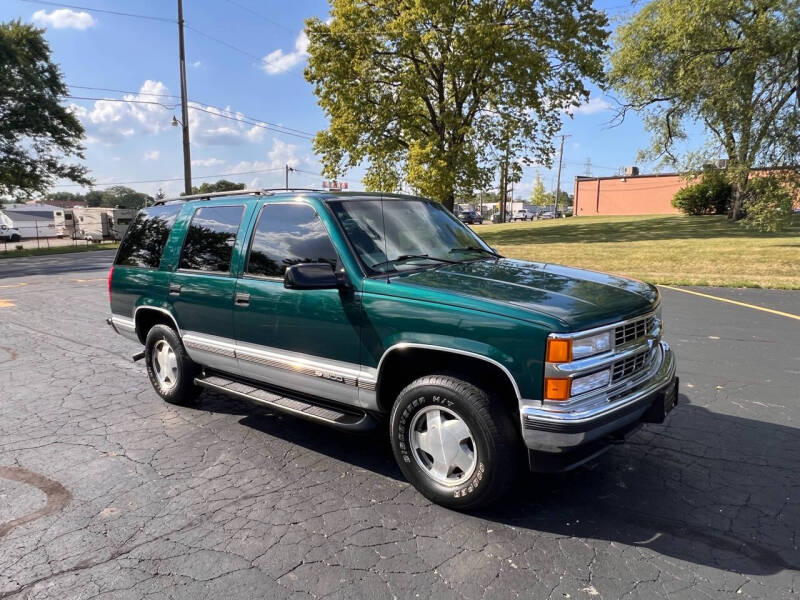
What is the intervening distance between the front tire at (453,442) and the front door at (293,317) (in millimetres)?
474

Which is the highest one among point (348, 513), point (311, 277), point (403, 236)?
point (403, 236)

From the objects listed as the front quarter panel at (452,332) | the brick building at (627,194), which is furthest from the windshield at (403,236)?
the brick building at (627,194)

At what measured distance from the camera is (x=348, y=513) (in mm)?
3236

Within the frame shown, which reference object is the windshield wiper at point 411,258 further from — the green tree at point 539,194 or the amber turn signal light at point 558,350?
the green tree at point 539,194

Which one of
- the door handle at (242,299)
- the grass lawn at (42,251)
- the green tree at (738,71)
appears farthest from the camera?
the grass lawn at (42,251)

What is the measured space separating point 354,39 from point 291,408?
26441 millimetres

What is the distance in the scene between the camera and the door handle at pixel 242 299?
4.10 metres

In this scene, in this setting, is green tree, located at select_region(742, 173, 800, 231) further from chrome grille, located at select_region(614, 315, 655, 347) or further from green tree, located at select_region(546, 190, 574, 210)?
green tree, located at select_region(546, 190, 574, 210)

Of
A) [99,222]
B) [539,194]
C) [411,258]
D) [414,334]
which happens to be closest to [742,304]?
[411,258]

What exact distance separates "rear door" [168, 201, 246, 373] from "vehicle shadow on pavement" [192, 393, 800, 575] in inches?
30.3

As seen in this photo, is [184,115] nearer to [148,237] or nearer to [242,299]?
[148,237]

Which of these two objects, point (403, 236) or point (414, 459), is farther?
point (403, 236)

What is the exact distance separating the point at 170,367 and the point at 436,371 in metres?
2.89

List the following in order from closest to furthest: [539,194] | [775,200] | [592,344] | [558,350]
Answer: [558,350] → [592,344] → [775,200] → [539,194]
